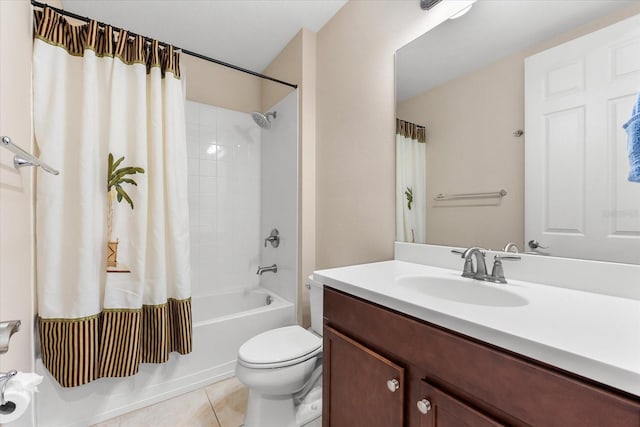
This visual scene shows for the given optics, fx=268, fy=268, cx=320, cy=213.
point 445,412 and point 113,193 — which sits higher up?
point 113,193

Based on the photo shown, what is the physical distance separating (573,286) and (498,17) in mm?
1054

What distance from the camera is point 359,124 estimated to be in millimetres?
1613

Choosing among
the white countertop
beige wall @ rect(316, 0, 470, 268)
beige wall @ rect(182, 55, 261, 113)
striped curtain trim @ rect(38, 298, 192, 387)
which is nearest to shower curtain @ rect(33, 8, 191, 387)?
striped curtain trim @ rect(38, 298, 192, 387)

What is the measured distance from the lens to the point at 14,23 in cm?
104

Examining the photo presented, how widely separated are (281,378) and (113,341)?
91cm

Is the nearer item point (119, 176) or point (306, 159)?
point (119, 176)

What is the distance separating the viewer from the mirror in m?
0.81

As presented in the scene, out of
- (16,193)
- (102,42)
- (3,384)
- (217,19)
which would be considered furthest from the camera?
(217,19)

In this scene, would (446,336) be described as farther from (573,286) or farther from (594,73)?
(594,73)

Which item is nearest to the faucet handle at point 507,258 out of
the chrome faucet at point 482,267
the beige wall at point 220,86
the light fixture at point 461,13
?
the chrome faucet at point 482,267

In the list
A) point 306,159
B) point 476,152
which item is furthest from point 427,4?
point 306,159

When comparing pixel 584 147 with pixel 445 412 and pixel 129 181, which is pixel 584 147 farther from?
pixel 129 181

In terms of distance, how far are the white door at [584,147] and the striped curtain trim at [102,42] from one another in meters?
1.84

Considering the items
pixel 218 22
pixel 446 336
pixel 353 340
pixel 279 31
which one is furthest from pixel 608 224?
pixel 218 22
